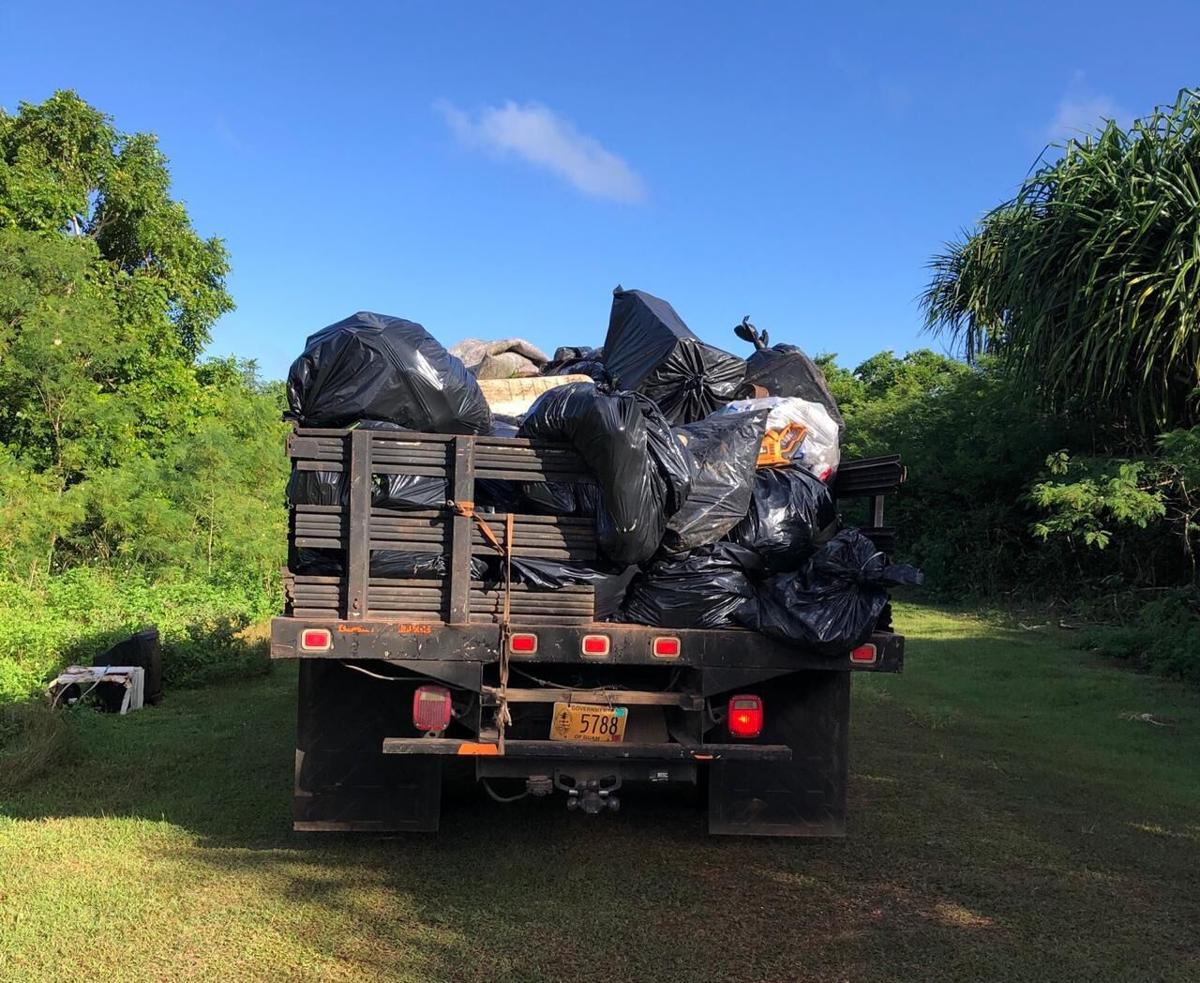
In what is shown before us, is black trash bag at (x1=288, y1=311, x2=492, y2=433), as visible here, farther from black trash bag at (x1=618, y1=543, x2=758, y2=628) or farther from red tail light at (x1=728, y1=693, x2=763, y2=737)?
red tail light at (x1=728, y1=693, x2=763, y2=737)

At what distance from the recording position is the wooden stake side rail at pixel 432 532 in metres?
3.54

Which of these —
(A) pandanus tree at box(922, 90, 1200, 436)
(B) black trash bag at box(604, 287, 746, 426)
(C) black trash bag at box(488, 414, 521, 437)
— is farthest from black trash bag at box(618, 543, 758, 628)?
(A) pandanus tree at box(922, 90, 1200, 436)

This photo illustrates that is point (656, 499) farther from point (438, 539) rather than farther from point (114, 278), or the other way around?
point (114, 278)

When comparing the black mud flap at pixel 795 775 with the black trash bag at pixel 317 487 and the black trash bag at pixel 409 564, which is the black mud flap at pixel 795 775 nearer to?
the black trash bag at pixel 409 564

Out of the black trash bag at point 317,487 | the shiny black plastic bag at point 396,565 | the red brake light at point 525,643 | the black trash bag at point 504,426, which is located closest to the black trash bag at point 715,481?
the red brake light at point 525,643

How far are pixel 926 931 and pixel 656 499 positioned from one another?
1759 mm

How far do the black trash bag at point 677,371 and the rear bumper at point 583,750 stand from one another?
1804 millimetres

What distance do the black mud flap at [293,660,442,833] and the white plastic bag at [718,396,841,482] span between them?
1.96 metres

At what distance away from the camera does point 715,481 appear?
3.85 metres

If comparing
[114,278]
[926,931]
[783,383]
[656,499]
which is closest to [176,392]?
[114,278]

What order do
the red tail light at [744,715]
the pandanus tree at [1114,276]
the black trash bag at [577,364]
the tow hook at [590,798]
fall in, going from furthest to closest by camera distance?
the pandanus tree at [1114,276], the black trash bag at [577,364], the red tail light at [744,715], the tow hook at [590,798]

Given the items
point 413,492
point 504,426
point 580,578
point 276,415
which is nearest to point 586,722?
point 580,578

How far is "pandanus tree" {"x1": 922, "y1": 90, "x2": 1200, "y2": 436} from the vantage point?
900 cm

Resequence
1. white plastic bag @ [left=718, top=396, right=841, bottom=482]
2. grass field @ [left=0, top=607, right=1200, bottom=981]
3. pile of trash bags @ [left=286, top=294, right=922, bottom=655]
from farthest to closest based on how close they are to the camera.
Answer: white plastic bag @ [left=718, top=396, right=841, bottom=482], pile of trash bags @ [left=286, top=294, right=922, bottom=655], grass field @ [left=0, top=607, right=1200, bottom=981]
